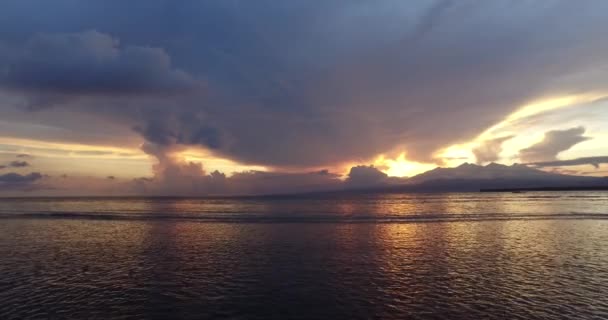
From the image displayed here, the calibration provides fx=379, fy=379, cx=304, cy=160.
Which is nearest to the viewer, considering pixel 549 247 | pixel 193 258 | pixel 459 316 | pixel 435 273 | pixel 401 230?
pixel 459 316

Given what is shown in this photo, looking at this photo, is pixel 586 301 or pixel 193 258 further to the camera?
pixel 193 258

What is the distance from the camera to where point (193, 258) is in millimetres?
45969

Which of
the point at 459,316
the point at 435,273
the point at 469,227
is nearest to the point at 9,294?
the point at 459,316

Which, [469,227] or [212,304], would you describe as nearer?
[212,304]

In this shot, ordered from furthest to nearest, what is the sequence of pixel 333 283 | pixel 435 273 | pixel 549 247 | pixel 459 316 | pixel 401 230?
pixel 401 230 → pixel 549 247 → pixel 435 273 → pixel 333 283 → pixel 459 316

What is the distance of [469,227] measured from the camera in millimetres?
74750

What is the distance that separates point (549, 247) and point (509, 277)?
66.2ft

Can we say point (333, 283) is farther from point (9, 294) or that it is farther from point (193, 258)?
point (9, 294)

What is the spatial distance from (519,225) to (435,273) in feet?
163

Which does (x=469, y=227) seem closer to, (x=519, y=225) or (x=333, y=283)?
(x=519, y=225)

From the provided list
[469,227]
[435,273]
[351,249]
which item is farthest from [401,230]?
[435,273]

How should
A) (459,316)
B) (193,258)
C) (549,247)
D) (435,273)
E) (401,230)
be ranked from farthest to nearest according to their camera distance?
(401,230)
(549,247)
(193,258)
(435,273)
(459,316)

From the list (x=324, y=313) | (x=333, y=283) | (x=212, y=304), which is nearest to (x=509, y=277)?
(x=333, y=283)

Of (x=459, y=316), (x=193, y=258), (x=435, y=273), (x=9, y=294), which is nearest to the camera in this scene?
(x=459, y=316)
